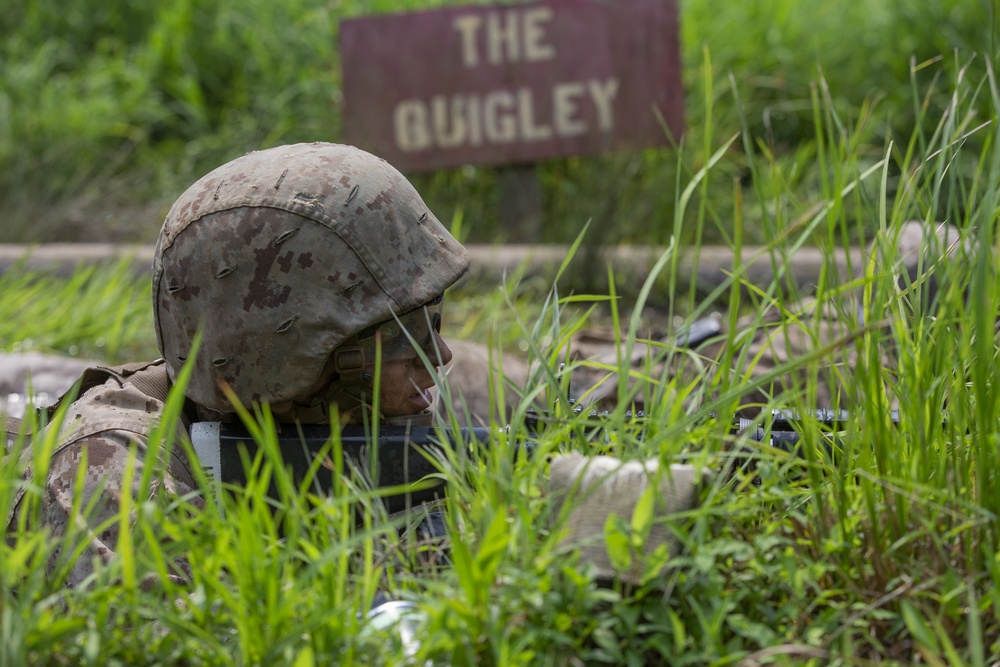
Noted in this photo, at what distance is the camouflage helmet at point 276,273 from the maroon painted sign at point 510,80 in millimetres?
4120

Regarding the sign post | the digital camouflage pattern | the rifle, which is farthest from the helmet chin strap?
the sign post

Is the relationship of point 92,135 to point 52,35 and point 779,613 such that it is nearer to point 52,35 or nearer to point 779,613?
point 52,35

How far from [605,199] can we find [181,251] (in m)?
4.04

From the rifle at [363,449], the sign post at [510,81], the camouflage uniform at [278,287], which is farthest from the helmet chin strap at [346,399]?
the sign post at [510,81]

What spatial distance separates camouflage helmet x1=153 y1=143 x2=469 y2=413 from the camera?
2.31m

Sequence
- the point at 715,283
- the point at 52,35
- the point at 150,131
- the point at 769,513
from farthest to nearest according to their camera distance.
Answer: the point at 52,35 < the point at 150,131 < the point at 715,283 < the point at 769,513

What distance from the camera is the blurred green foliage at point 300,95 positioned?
22.0ft

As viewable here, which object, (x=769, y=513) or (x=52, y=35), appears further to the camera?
(x=52, y=35)

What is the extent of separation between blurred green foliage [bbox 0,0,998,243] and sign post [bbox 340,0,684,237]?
0.29m

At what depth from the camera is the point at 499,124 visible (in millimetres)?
6520

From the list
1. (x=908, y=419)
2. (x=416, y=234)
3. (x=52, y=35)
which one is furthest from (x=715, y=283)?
(x=52, y=35)

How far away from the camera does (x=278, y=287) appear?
91.0 inches

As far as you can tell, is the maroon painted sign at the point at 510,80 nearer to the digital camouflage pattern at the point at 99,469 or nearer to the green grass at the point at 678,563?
the digital camouflage pattern at the point at 99,469

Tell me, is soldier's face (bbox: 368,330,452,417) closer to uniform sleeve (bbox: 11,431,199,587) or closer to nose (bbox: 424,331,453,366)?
Result: nose (bbox: 424,331,453,366)
